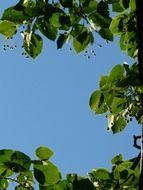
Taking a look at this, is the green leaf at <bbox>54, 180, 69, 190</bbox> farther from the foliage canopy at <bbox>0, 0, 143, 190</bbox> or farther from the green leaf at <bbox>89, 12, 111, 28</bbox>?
the green leaf at <bbox>89, 12, 111, 28</bbox>

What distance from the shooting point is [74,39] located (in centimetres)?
481

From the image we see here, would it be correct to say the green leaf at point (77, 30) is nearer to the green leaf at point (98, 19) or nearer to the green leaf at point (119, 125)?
the green leaf at point (98, 19)

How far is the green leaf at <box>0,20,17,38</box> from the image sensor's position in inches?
190

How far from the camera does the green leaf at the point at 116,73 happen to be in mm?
4180

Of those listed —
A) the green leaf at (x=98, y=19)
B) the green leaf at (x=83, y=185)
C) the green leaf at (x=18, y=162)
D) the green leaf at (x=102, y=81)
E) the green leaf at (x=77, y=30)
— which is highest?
the green leaf at (x=98, y=19)

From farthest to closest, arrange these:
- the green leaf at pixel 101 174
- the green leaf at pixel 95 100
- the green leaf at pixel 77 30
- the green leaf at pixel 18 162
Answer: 1. the green leaf at pixel 77 30
2. the green leaf at pixel 95 100
3. the green leaf at pixel 101 174
4. the green leaf at pixel 18 162

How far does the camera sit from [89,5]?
4.56 meters

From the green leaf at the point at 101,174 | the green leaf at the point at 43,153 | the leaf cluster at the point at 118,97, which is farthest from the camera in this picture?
the leaf cluster at the point at 118,97

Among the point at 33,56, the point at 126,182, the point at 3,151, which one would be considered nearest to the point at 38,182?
the point at 3,151

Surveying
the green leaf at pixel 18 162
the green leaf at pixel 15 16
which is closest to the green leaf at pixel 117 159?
the green leaf at pixel 18 162

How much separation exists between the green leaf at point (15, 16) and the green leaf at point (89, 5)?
61cm

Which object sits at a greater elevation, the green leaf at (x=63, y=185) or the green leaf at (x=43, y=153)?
the green leaf at (x=43, y=153)

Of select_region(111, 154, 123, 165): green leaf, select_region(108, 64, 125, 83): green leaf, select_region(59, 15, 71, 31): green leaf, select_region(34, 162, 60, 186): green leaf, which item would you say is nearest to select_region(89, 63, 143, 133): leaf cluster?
→ select_region(108, 64, 125, 83): green leaf

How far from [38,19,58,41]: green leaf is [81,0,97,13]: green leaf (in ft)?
1.27
